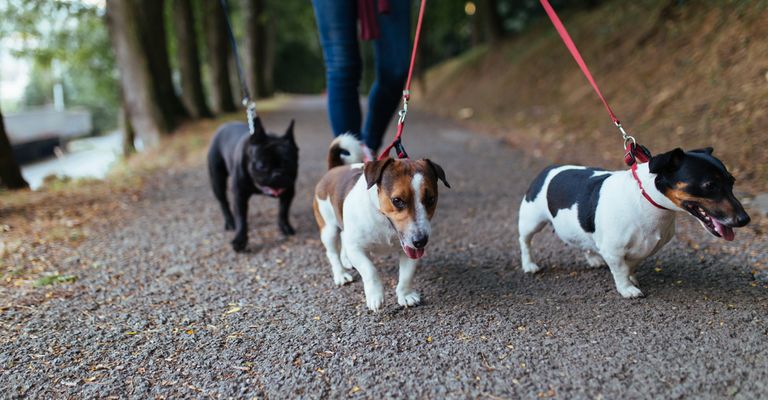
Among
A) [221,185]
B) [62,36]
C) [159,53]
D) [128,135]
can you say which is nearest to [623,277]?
[221,185]

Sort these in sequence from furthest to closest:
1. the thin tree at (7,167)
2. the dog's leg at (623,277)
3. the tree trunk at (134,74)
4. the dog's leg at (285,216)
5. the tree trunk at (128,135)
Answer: the tree trunk at (128,135) → the tree trunk at (134,74) → the thin tree at (7,167) → the dog's leg at (285,216) → the dog's leg at (623,277)

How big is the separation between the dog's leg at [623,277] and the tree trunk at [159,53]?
10799 mm

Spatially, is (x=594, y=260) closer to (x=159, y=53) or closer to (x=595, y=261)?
(x=595, y=261)

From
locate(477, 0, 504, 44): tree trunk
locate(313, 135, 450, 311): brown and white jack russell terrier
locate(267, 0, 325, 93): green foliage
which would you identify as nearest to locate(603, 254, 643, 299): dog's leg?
locate(313, 135, 450, 311): brown and white jack russell terrier

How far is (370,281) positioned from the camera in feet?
10.2

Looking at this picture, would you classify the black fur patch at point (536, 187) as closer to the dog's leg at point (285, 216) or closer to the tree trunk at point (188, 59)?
the dog's leg at point (285, 216)

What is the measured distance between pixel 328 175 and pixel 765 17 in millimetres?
7416

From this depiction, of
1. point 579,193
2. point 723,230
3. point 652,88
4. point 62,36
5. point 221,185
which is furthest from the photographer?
point 62,36

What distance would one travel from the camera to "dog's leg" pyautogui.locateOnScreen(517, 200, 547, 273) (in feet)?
11.3

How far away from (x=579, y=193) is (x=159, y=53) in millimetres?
11329

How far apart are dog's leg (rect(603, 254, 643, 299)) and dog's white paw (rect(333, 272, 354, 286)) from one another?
154 cm

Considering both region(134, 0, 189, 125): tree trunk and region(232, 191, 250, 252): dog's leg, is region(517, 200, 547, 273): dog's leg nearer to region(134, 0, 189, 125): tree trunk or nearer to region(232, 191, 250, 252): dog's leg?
region(232, 191, 250, 252): dog's leg

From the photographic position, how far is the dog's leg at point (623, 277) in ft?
9.71

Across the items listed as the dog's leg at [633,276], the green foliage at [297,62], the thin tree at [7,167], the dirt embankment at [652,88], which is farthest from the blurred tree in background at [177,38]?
the dog's leg at [633,276]
